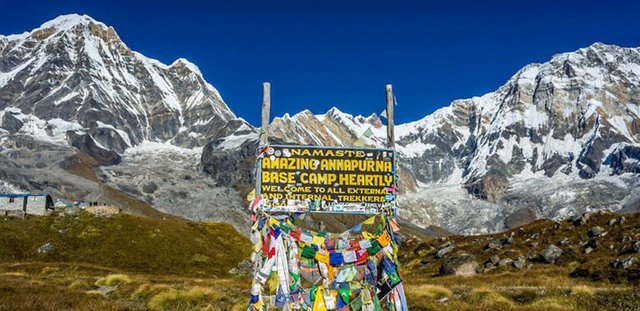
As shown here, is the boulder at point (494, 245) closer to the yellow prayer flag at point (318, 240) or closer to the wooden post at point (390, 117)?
the wooden post at point (390, 117)

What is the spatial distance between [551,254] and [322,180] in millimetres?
34408

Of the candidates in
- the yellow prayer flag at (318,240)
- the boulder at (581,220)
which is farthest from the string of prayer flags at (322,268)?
the boulder at (581,220)

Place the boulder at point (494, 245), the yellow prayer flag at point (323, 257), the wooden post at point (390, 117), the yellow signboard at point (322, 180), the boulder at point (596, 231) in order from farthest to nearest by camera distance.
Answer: the boulder at point (494, 245) → the boulder at point (596, 231) → the wooden post at point (390, 117) → the yellow signboard at point (322, 180) → the yellow prayer flag at point (323, 257)

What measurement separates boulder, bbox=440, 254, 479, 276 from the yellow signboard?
28.9 meters

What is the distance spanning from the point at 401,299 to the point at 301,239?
3.99 meters

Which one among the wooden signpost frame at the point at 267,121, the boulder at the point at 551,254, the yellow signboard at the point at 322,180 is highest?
the wooden signpost frame at the point at 267,121

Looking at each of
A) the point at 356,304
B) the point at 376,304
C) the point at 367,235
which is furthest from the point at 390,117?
the point at 356,304

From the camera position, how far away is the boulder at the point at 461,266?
45.7 metres

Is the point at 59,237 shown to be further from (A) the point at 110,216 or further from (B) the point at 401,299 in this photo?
(B) the point at 401,299

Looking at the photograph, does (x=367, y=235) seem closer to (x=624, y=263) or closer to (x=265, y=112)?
(x=265, y=112)

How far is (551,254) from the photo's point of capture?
46.2 metres

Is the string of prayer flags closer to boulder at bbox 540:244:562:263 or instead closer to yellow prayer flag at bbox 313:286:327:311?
yellow prayer flag at bbox 313:286:327:311

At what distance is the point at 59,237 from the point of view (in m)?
72.1

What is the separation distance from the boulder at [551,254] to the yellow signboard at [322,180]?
32248 mm
